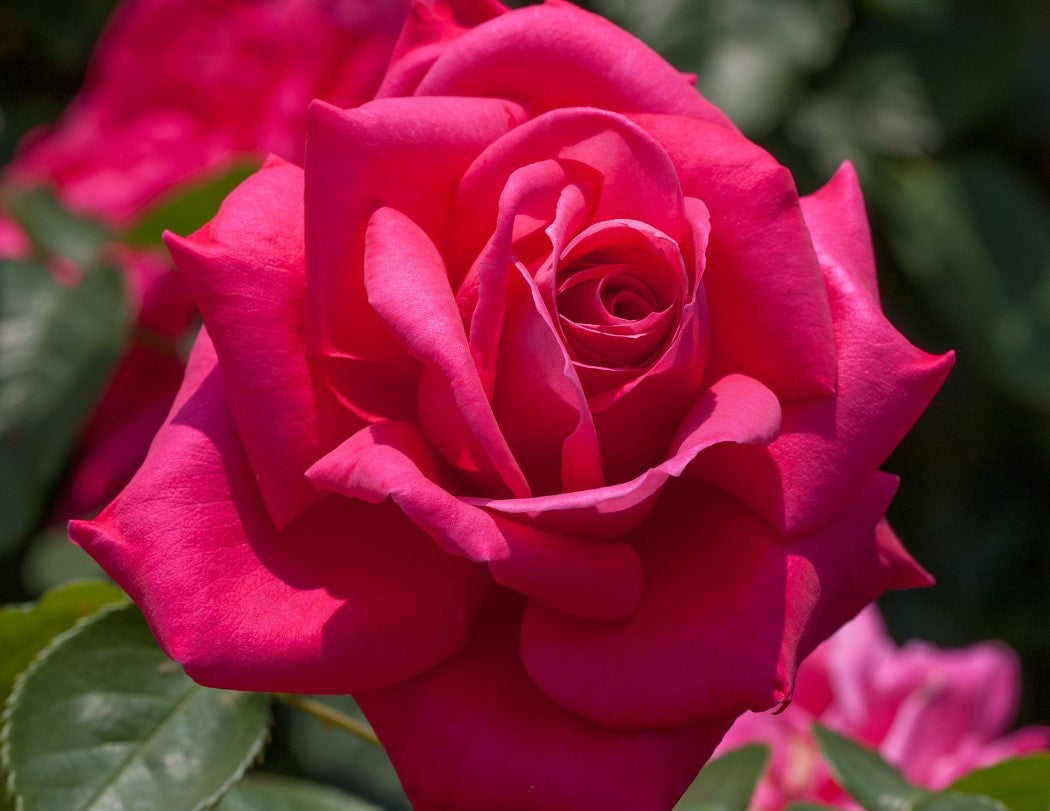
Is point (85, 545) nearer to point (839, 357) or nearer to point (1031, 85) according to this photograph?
point (839, 357)

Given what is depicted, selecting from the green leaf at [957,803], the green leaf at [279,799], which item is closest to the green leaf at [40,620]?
the green leaf at [279,799]

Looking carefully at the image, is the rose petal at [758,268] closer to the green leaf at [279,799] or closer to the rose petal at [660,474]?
the rose petal at [660,474]

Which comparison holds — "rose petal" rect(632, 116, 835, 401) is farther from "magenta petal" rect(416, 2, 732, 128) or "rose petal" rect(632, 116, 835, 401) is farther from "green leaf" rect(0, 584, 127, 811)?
"green leaf" rect(0, 584, 127, 811)

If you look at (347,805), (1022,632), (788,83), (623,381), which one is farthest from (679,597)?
(1022,632)

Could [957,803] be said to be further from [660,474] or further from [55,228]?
[55,228]

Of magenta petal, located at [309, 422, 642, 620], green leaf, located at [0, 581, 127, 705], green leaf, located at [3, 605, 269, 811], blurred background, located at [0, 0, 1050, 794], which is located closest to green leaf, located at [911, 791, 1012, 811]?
magenta petal, located at [309, 422, 642, 620]
